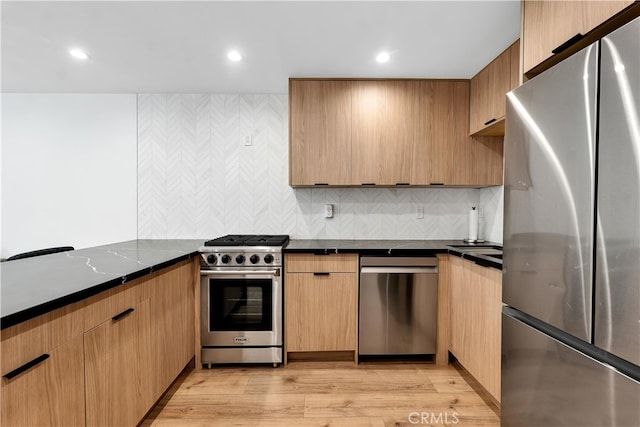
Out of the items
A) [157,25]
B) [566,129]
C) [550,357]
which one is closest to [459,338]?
[550,357]

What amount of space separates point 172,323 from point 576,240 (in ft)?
7.24

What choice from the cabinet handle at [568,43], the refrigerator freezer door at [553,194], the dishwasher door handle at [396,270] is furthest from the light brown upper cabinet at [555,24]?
the dishwasher door handle at [396,270]

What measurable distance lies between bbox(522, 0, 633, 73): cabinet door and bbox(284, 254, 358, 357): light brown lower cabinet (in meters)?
1.67

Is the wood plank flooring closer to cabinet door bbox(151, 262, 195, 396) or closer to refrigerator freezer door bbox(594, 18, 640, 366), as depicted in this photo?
cabinet door bbox(151, 262, 195, 396)

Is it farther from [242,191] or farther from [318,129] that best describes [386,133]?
[242,191]

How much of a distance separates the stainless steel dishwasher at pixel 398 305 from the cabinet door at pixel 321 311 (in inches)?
3.7

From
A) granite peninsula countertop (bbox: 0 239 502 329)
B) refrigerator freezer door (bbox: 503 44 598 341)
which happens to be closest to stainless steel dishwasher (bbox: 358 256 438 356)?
granite peninsula countertop (bbox: 0 239 502 329)

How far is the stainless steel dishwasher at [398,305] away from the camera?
8.00 feet

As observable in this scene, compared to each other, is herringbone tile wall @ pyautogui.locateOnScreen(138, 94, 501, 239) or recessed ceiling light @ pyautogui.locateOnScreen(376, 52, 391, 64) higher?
recessed ceiling light @ pyautogui.locateOnScreen(376, 52, 391, 64)

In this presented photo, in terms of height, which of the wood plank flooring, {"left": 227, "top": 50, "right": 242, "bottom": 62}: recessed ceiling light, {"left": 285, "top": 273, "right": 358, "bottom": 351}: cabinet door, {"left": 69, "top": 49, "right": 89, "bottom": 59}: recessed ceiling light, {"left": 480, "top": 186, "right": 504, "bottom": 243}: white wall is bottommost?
the wood plank flooring

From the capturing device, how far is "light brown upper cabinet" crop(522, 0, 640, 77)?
3.64 ft

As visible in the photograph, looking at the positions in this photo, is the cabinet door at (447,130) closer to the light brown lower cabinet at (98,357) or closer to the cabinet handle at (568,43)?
the cabinet handle at (568,43)

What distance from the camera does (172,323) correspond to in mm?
2047

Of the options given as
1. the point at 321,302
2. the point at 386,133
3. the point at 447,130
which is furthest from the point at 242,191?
the point at 447,130
